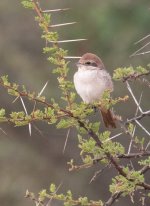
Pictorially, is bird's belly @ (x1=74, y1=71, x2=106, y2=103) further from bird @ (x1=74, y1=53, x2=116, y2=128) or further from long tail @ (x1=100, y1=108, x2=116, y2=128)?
long tail @ (x1=100, y1=108, x2=116, y2=128)

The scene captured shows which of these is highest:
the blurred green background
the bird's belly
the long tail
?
the blurred green background

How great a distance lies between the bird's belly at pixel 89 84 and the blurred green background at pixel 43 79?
Answer: 6224 mm

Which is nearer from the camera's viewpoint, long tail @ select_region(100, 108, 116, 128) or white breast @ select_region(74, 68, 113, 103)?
long tail @ select_region(100, 108, 116, 128)

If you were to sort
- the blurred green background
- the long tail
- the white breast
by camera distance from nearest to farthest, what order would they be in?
1. the long tail
2. the white breast
3. the blurred green background

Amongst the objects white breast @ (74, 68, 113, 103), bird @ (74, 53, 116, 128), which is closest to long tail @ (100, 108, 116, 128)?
bird @ (74, 53, 116, 128)

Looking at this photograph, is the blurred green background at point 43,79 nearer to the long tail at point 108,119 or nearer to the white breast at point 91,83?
the white breast at point 91,83

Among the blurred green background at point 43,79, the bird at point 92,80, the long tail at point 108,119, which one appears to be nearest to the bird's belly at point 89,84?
the bird at point 92,80

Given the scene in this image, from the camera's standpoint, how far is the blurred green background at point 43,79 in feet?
46.8

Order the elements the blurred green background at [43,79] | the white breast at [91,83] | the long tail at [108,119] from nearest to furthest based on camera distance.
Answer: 1. the long tail at [108,119]
2. the white breast at [91,83]
3. the blurred green background at [43,79]

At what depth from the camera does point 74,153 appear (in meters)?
15.5

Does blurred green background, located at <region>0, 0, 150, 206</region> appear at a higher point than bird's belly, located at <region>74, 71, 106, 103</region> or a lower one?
higher

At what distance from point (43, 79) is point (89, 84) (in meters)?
8.08

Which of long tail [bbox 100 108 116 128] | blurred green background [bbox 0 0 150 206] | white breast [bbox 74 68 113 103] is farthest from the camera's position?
blurred green background [bbox 0 0 150 206]

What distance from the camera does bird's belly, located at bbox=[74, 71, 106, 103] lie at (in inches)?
277
